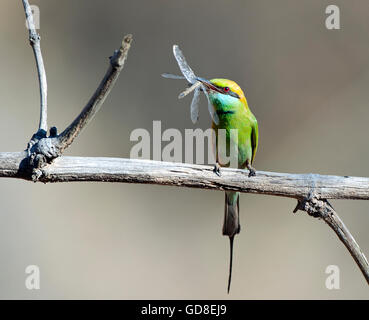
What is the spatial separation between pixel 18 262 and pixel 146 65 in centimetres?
129

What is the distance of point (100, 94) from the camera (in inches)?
47.4

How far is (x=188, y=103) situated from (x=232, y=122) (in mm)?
759

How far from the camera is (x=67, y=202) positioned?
2914 millimetres

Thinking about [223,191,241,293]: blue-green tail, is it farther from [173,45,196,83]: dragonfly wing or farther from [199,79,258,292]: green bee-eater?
[173,45,196,83]: dragonfly wing

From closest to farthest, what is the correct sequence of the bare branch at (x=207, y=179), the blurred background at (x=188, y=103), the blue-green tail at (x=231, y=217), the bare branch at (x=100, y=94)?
the bare branch at (x=100, y=94) < the bare branch at (x=207, y=179) < the blue-green tail at (x=231, y=217) < the blurred background at (x=188, y=103)

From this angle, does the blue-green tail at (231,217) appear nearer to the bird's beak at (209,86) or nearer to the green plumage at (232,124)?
the green plumage at (232,124)

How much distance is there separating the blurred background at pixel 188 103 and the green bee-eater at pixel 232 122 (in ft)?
2.19

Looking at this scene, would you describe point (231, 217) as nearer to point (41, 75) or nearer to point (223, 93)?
point (223, 93)

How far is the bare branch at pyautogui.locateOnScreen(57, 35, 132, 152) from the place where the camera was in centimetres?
111

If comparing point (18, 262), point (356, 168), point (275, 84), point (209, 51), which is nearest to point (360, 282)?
point (356, 168)

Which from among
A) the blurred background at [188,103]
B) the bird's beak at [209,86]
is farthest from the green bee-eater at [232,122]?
the blurred background at [188,103]

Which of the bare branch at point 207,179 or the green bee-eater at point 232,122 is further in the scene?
the green bee-eater at point 232,122

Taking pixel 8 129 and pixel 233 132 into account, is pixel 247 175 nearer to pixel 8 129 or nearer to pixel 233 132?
pixel 233 132

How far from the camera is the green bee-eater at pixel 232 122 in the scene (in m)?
2.22
